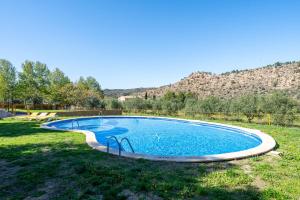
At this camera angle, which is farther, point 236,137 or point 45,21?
point 45,21

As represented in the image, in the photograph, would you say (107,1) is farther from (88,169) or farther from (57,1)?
(88,169)

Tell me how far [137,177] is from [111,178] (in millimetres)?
581

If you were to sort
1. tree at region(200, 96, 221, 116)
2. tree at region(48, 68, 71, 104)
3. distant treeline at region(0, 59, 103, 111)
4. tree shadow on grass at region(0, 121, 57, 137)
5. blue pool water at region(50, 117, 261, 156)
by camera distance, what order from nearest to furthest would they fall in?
1. blue pool water at region(50, 117, 261, 156)
2. tree shadow on grass at region(0, 121, 57, 137)
3. tree at region(200, 96, 221, 116)
4. distant treeline at region(0, 59, 103, 111)
5. tree at region(48, 68, 71, 104)

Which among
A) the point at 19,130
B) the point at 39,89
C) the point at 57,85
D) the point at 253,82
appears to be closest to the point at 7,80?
the point at 39,89

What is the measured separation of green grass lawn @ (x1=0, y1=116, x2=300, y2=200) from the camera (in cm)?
398

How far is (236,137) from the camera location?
13.0m

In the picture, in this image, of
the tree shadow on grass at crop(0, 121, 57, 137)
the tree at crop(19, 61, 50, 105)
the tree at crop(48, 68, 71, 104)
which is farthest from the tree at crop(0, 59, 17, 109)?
the tree shadow on grass at crop(0, 121, 57, 137)

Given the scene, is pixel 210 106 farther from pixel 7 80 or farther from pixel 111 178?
pixel 7 80

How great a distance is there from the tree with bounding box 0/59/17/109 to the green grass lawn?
25.6 m

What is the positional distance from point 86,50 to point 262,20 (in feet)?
72.9

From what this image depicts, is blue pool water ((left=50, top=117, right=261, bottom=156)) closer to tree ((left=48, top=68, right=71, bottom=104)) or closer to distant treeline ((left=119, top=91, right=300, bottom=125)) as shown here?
distant treeline ((left=119, top=91, right=300, bottom=125))

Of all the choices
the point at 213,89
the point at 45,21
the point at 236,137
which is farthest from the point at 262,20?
the point at 213,89

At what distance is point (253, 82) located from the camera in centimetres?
5016

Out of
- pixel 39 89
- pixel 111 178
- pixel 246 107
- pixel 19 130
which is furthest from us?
pixel 39 89
